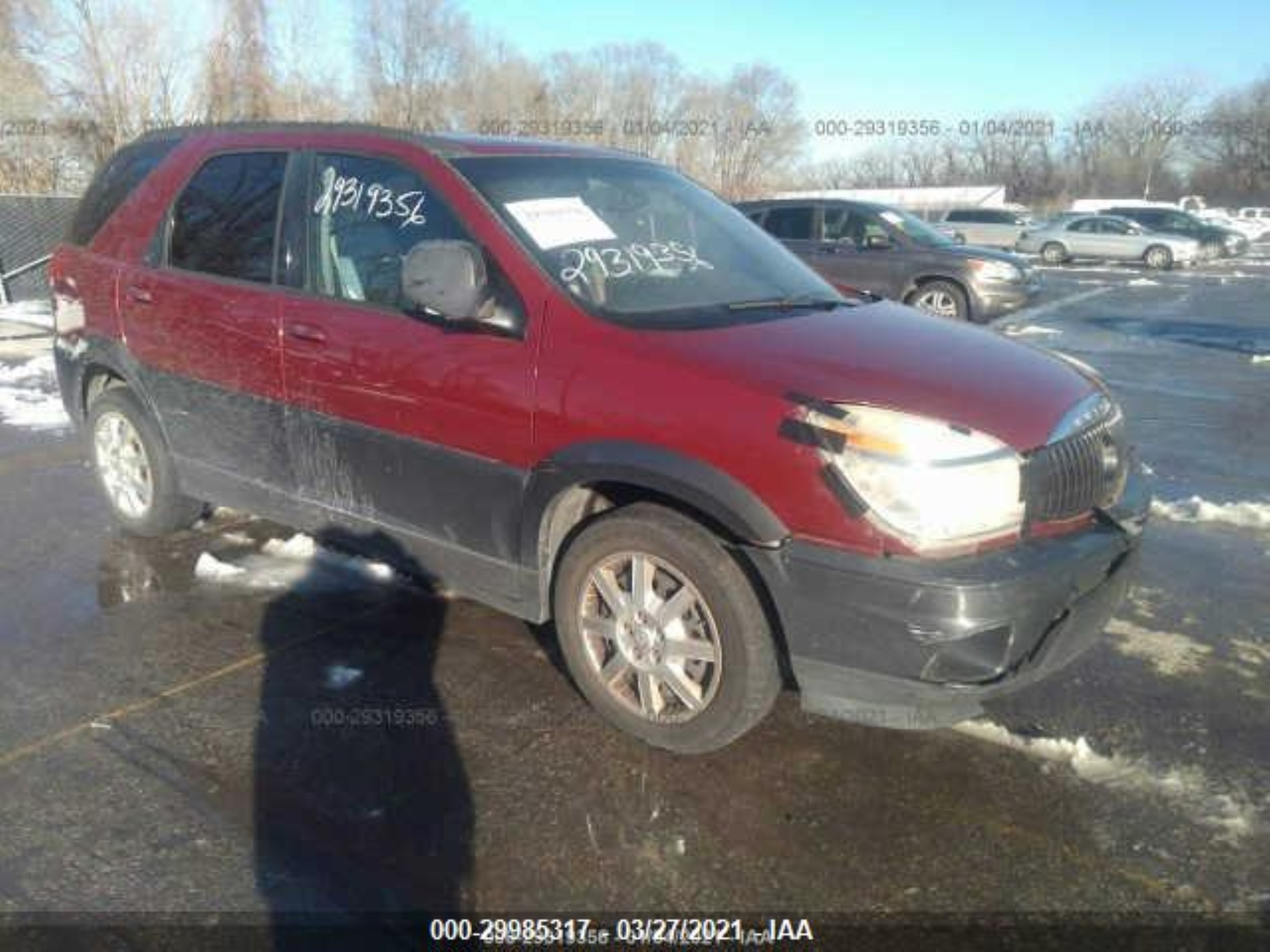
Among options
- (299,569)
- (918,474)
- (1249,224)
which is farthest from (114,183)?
(1249,224)

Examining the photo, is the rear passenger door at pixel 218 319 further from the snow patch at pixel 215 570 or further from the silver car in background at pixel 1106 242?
the silver car in background at pixel 1106 242

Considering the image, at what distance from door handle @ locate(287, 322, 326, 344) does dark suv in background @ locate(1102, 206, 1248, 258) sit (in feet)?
97.2

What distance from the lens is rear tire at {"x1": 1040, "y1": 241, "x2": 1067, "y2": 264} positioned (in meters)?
28.1

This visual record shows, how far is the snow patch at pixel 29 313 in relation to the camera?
12.0m

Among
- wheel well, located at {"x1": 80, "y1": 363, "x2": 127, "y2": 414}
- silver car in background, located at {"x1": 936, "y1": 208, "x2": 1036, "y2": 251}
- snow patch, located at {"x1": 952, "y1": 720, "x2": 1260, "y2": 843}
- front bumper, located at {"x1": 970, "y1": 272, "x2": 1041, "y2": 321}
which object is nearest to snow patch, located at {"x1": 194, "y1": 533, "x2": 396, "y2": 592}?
wheel well, located at {"x1": 80, "y1": 363, "x2": 127, "y2": 414}

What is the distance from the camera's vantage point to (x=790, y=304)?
3.48 m

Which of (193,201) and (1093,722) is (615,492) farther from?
(193,201)

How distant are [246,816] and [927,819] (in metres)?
1.96

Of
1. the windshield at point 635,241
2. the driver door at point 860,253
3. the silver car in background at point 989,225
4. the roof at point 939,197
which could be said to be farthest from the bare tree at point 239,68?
the roof at point 939,197

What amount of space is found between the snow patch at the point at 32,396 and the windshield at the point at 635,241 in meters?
4.64

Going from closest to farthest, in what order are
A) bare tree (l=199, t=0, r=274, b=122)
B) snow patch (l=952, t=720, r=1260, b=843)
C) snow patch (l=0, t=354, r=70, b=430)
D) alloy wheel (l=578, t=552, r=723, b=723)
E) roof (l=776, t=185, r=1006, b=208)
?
snow patch (l=952, t=720, r=1260, b=843) < alloy wheel (l=578, t=552, r=723, b=723) < snow patch (l=0, t=354, r=70, b=430) < bare tree (l=199, t=0, r=274, b=122) < roof (l=776, t=185, r=1006, b=208)

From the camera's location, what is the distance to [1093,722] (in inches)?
127

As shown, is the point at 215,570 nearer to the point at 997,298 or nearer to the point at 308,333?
the point at 308,333

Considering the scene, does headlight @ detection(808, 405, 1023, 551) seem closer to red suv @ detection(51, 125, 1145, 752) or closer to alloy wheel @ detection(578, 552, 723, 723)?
red suv @ detection(51, 125, 1145, 752)
